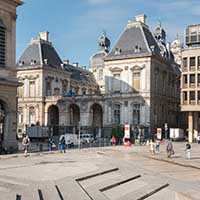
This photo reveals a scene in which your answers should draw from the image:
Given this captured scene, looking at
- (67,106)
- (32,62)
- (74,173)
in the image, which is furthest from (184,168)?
(32,62)

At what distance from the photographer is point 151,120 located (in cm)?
7238

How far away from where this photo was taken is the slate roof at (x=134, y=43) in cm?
7531

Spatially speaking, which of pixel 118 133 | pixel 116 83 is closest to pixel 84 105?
pixel 116 83

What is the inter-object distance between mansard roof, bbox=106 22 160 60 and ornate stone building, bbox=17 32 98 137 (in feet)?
43.9

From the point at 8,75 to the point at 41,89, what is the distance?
42063 millimetres

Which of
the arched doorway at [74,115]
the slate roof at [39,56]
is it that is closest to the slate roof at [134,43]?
the arched doorway at [74,115]

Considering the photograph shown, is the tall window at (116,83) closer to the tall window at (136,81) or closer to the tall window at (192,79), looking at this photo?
the tall window at (136,81)

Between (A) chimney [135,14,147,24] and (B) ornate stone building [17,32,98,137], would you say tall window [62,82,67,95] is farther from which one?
(A) chimney [135,14,147,24]

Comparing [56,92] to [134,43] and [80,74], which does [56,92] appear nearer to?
[80,74]

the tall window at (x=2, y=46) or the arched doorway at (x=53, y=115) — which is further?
the arched doorway at (x=53, y=115)

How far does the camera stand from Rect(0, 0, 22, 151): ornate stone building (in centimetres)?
4009

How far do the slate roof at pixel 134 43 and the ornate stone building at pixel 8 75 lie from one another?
3668 cm

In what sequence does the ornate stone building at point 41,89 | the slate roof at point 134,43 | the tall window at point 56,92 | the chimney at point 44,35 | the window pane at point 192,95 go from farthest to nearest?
the chimney at point 44,35
the tall window at point 56,92
the ornate stone building at point 41,89
the slate roof at point 134,43
the window pane at point 192,95

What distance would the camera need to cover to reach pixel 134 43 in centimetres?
7706
